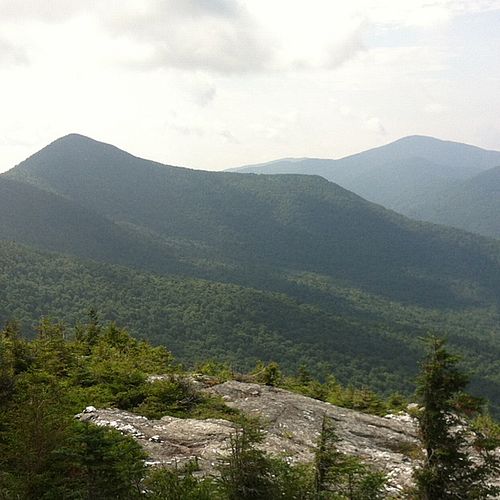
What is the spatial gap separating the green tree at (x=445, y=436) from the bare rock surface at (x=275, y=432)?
804 millimetres

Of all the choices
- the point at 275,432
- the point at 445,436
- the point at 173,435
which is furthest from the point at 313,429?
the point at 445,436

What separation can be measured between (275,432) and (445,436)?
8.33 meters

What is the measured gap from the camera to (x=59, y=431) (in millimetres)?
10758

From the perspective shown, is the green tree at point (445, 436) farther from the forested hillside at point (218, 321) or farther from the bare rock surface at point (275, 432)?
the forested hillside at point (218, 321)

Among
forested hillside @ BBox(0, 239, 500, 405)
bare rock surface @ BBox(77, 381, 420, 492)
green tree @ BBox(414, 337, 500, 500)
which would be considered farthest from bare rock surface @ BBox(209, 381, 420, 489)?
forested hillside @ BBox(0, 239, 500, 405)

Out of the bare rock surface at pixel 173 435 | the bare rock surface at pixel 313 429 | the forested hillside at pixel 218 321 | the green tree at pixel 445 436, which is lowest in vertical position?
the forested hillside at pixel 218 321

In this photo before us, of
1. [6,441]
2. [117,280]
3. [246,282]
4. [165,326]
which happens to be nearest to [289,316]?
[165,326]

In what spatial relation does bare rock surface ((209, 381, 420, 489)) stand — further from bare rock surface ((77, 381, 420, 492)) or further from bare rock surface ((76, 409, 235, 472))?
bare rock surface ((76, 409, 235, 472))

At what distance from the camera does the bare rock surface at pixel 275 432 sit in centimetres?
1491

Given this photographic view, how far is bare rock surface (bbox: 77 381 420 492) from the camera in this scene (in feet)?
48.9

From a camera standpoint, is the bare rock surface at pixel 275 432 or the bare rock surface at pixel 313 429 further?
the bare rock surface at pixel 313 429

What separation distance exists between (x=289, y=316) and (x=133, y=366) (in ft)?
354

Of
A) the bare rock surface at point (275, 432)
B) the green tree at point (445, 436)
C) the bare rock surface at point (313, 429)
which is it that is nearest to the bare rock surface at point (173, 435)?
the bare rock surface at point (275, 432)

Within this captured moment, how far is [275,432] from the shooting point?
17.6 m
